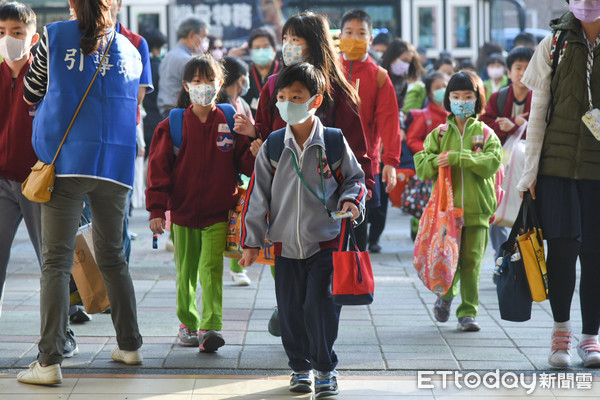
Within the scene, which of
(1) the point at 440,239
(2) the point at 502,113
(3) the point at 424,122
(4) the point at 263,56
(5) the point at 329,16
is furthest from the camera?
(5) the point at 329,16

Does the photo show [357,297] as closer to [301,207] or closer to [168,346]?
[301,207]

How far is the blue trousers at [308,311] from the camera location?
4145mm

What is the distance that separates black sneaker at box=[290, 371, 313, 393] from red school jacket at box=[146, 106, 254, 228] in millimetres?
1146

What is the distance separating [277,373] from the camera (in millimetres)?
4578

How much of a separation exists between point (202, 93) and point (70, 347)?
1559 mm

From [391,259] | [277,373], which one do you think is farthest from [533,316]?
[391,259]

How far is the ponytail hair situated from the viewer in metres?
4.27

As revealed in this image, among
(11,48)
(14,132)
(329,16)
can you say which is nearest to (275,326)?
(14,132)

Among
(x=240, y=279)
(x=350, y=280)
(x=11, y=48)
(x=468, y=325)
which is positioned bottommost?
(x=240, y=279)

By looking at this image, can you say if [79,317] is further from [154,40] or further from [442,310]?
[154,40]

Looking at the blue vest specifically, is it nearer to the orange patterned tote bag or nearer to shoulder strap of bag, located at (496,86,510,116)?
the orange patterned tote bag

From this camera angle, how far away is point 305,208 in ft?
13.6

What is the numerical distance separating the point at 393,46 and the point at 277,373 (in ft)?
20.4

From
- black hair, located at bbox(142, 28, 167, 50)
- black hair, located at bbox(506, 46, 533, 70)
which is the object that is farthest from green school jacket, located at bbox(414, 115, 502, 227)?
black hair, located at bbox(142, 28, 167, 50)
